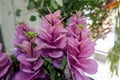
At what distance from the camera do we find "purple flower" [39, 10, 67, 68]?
0.39 m

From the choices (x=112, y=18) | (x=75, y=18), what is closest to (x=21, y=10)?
(x=112, y=18)

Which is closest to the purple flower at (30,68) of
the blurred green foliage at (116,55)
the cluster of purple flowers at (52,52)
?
the cluster of purple flowers at (52,52)

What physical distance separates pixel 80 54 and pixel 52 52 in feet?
0.18

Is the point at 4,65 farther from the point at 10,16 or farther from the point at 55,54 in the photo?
the point at 10,16

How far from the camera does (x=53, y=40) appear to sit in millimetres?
396

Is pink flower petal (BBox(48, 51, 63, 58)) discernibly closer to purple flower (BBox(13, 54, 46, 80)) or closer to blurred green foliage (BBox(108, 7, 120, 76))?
purple flower (BBox(13, 54, 46, 80))

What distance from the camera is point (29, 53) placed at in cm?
38

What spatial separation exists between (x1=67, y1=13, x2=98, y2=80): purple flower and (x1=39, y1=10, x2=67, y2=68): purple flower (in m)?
0.02

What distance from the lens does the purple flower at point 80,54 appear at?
382mm

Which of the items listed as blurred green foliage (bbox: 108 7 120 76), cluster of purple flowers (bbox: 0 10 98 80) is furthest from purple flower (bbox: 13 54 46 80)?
blurred green foliage (bbox: 108 7 120 76)

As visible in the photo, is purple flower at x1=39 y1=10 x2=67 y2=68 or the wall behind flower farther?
the wall behind flower

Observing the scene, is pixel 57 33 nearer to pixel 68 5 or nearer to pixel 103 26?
pixel 68 5

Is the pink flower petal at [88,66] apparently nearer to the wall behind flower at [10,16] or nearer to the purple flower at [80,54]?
the purple flower at [80,54]

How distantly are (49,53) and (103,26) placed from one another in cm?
62
